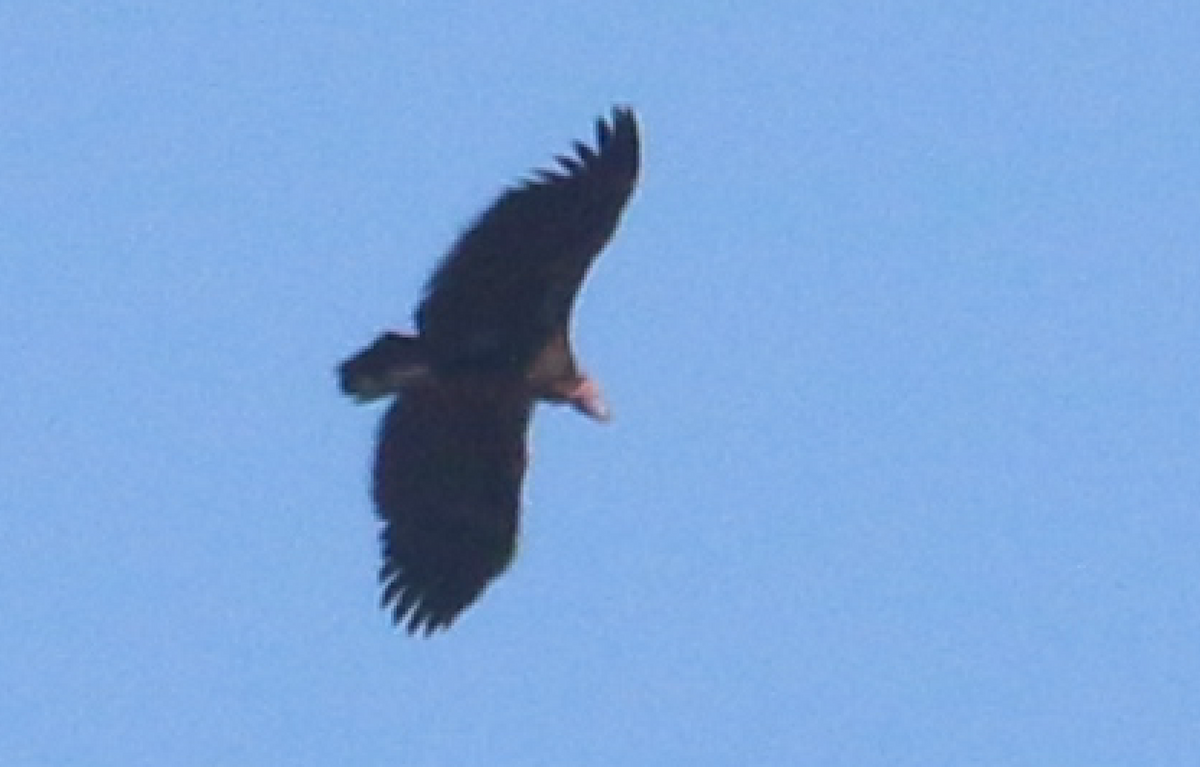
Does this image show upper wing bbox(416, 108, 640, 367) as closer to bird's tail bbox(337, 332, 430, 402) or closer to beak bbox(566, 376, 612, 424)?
bird's tail bbox(337, 332, 430, 402)

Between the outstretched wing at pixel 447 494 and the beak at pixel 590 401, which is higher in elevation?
the beak at pixel 590 401

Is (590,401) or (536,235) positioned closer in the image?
(536,235)

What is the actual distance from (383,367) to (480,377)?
0.77 meters

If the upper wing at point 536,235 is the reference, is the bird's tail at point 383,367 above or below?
below

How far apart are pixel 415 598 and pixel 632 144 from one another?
9.67 feet

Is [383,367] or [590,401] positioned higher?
[590,401]

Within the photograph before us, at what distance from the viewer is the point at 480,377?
32.1m

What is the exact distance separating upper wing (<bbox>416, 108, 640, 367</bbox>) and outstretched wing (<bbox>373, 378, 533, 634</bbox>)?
2.45ft

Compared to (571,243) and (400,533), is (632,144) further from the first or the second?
(400,533)

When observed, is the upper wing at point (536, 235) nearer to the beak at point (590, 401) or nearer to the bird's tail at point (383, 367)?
the bird's tail at point (383, 367)

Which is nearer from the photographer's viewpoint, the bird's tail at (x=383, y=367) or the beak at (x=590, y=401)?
the bird's tail at (x=383, y=367)

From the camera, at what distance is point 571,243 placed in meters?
31.5

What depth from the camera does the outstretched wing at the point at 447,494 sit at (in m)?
32.3

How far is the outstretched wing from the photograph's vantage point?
32.3m
